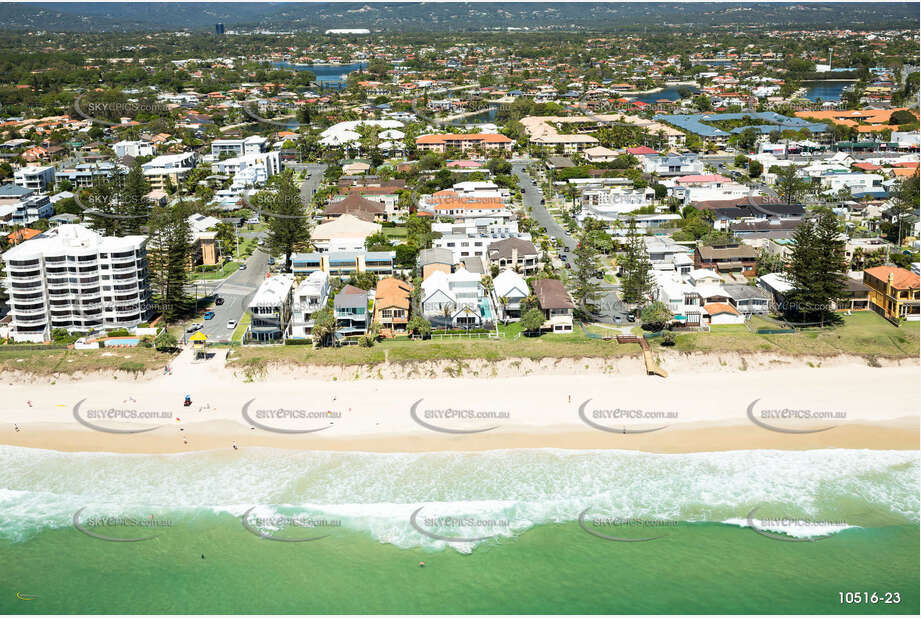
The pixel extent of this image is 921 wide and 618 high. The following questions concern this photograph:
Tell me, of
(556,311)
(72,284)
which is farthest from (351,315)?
(72,284)

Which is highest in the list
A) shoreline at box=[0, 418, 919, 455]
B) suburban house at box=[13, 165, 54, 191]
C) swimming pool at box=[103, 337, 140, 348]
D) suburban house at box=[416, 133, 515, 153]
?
suburban house at box=[416, 133, 515, 153]

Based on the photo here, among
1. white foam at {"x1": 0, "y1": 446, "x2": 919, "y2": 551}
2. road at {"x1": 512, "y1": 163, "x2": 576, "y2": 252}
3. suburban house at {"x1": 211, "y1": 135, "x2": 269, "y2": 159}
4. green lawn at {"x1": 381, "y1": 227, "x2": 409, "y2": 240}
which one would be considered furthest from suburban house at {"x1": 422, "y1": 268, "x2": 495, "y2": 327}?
suburban house at {"x1": 211, "y1": 135, "x2": 269, "y2": 159}

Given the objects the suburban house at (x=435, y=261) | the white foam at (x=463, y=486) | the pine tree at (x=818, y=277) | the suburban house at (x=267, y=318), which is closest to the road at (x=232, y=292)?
the suburban house at (x=267, y=318)

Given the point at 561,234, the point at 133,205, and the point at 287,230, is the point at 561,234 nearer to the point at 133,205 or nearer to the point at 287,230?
the point at 287,230

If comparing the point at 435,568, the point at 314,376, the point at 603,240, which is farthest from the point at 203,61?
the point at 435,568

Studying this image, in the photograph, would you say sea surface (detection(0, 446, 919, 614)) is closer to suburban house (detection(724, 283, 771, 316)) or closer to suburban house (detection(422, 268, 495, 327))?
suburban house (detection(422, 268, 495, 327))

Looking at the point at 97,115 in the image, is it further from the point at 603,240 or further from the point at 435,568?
the point at 435,568
